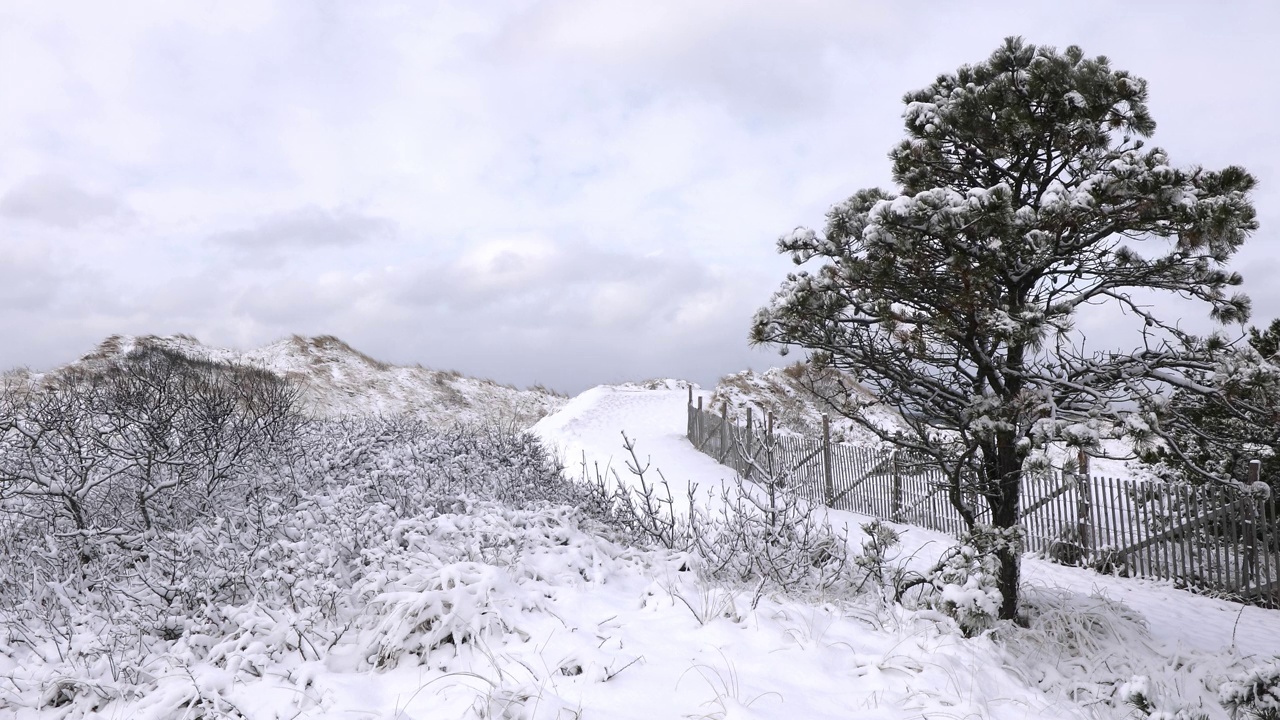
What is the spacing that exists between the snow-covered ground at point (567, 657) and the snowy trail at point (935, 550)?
121 centimetres

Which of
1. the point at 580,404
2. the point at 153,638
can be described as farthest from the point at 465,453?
the point at 580,404

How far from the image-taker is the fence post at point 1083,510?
9430mm

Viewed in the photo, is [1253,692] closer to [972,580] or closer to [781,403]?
[972,580]

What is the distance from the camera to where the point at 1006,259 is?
5.83 m

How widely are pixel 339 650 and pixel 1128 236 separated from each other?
22.5ft

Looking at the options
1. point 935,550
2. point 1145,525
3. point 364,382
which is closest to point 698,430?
point 935,550

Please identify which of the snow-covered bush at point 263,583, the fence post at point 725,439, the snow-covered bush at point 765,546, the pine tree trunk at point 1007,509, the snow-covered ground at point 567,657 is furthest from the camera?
the fence post at point 725,439

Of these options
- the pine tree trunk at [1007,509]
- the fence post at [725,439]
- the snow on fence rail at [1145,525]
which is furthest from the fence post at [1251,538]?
the fence post at [725,439]

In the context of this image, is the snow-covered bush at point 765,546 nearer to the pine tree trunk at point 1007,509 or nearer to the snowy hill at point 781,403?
the pine tree trunk at point 1007,509

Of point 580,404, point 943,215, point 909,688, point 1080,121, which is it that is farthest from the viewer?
point 580,404

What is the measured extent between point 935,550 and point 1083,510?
198 cm

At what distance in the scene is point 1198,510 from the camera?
8.45 m

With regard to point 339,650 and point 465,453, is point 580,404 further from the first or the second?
point 339,650

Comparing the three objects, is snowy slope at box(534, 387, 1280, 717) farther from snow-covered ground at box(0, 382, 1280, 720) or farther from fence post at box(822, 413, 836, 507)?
fence post at box(822, 413, 836, 507)
